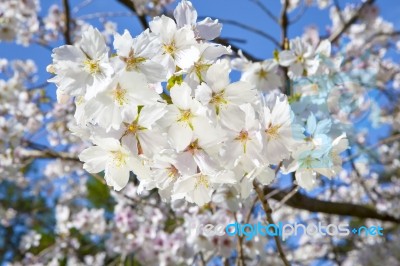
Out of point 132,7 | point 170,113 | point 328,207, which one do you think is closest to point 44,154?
point 132,7

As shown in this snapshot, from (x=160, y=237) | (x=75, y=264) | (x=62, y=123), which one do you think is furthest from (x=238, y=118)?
(x=75, y=264)

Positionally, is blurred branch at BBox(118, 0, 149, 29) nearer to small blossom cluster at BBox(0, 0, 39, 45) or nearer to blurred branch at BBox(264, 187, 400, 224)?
blurred branch at BBox(264, 187, 400, 224)

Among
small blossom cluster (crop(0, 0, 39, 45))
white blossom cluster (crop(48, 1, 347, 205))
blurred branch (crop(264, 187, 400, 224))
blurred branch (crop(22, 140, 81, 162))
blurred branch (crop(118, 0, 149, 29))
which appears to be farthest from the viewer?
small blossom cluster (crop(0, 0, 39, 45))

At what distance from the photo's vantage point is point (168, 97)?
86 cm

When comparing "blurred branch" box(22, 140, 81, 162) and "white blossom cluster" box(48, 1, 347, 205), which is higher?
"blurred branch" box(22, 140, 81, 162)

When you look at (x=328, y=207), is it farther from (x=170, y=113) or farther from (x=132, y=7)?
(x=170, y=113)

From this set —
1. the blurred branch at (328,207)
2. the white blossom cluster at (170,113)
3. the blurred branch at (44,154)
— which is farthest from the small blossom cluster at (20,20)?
the white blossom cluster at (170,113)

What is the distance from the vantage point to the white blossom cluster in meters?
0.78

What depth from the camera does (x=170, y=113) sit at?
2.60 feet

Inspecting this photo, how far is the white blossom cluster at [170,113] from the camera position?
775 millimetres

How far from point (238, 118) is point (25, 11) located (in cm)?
378

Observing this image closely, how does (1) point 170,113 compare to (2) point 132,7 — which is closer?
(1) point 170,113

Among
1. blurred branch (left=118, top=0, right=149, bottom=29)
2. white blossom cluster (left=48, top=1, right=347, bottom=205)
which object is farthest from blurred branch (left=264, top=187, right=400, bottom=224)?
white blossom cluster (left=48, top=1, right=347, bottom=205)

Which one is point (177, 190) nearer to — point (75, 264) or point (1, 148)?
point (1, 148)
